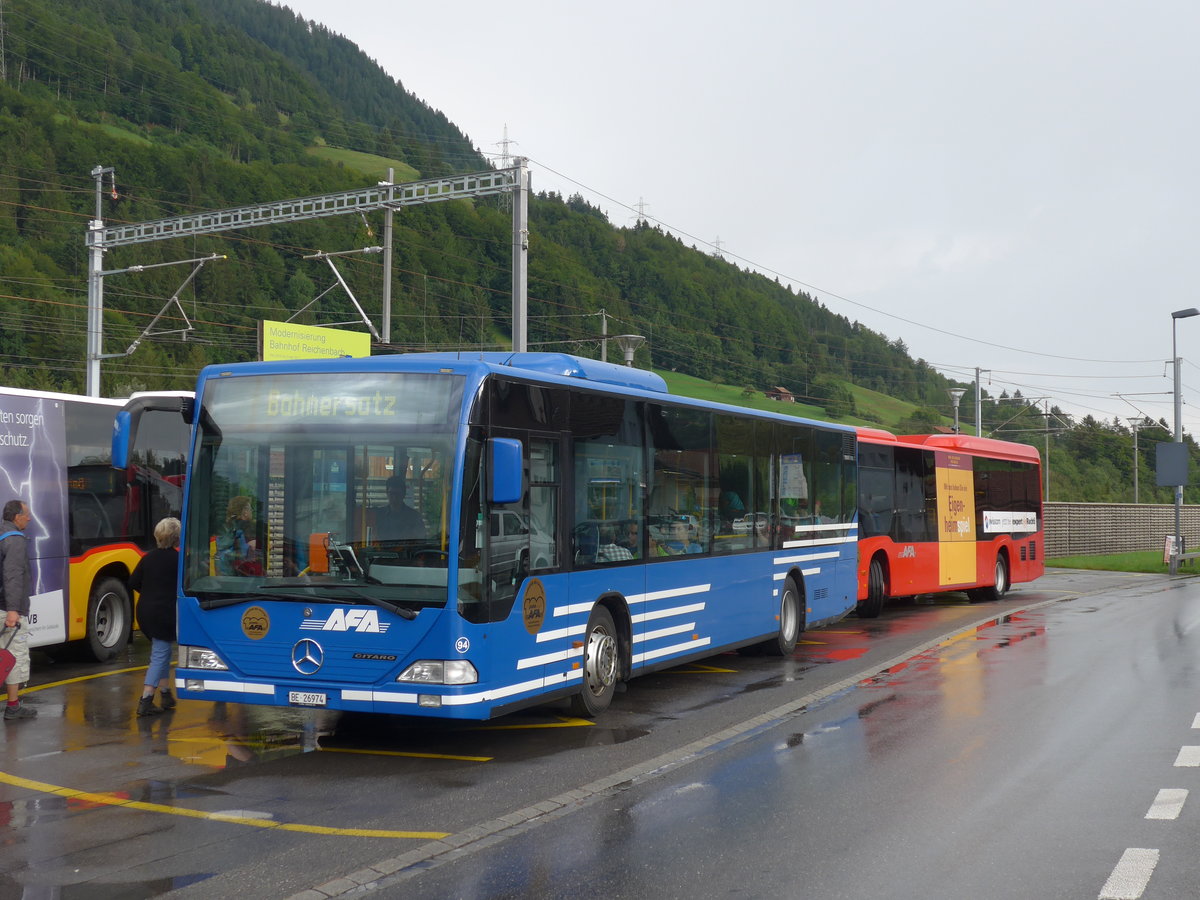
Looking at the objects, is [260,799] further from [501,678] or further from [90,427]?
[90,427]

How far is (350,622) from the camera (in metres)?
8.56

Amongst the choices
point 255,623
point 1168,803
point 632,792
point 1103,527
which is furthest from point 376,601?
point 1103,527

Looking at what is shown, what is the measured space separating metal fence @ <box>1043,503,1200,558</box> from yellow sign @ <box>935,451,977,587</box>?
66.1 ft

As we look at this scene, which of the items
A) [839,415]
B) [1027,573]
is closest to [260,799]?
[1027,573]

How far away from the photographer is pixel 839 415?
278 ft

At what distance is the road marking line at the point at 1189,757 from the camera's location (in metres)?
8.45

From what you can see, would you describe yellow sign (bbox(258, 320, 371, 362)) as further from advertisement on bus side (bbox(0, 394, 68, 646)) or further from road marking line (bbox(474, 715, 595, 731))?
road marking line (bbox(474, 715, 595, 731))

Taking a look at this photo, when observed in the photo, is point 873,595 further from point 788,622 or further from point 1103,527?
point 1103,527

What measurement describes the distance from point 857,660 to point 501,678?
7189 mm

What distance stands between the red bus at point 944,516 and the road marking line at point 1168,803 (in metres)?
12.4

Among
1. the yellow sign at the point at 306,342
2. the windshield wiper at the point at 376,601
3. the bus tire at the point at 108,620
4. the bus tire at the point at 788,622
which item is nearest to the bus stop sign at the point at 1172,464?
the yellow sign at the point at 306,342

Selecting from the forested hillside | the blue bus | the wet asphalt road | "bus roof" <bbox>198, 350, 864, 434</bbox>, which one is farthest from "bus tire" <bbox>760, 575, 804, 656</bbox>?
the forested hillside

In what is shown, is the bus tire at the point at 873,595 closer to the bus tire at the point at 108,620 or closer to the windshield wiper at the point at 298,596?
the bus tire at the point at 108,620

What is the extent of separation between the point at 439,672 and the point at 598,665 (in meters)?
2.26
